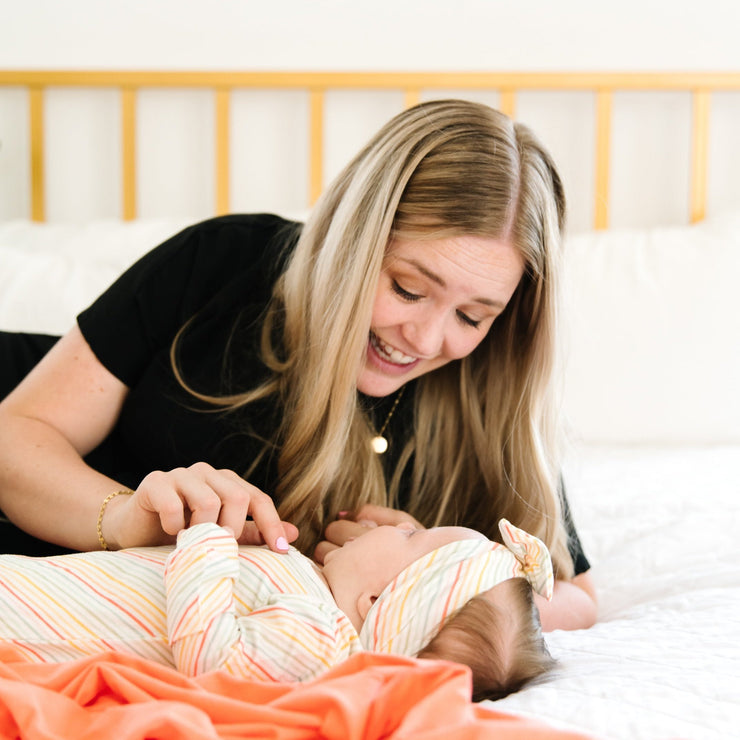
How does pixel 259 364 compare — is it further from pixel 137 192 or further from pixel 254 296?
pixel 137 192

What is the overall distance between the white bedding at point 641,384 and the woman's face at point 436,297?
0.39 meters

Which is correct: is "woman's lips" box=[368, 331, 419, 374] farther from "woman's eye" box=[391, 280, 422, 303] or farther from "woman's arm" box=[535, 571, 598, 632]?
"woman's arm" box=[535, 571, 598, 632]

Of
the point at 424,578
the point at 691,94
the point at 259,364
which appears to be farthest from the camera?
the point at 691,94

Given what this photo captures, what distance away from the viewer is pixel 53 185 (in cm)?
221

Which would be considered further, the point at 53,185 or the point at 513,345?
the point at 53,185

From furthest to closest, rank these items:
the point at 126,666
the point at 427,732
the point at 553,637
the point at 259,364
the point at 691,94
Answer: the point at 691,94 < the point at 259,364 < the point at 553,637 < the point at 126,666 < the point at 427,732

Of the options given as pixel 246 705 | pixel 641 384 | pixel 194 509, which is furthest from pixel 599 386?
pixel 246 705

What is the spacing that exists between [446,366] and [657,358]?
0.55m

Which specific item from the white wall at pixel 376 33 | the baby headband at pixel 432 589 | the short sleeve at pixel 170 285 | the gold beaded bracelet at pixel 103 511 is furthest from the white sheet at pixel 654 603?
the white wall at pixel 376 33

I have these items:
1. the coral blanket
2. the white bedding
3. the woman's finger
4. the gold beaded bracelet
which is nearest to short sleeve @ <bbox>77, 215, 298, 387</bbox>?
the gold beaded bracelet

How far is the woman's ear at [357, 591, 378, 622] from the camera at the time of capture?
90 centimetres

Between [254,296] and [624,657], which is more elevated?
[254,296]

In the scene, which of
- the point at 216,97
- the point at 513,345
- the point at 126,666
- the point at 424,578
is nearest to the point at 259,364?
the point at 513,345

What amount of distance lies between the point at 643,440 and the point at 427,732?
1.23 m
